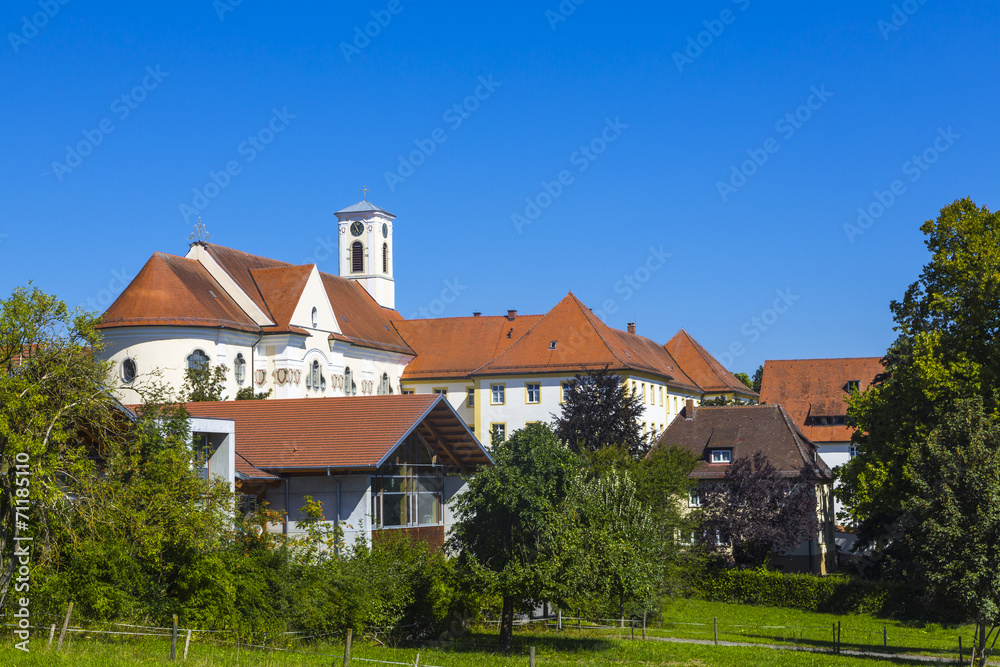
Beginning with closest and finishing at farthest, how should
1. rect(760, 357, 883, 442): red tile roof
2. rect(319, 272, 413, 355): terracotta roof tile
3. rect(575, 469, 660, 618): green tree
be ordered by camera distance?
rect(575, 469, 660, 618): green tree
rect(319, 272, 413, 355): terracotta roof tile
rect(760, 357, 883, 442): red tile roof

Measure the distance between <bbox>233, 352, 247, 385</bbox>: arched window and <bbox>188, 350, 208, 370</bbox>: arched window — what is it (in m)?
2.32

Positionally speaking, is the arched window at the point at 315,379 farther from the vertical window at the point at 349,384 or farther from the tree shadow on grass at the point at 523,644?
the tree shadow on grass at the point at 523,644

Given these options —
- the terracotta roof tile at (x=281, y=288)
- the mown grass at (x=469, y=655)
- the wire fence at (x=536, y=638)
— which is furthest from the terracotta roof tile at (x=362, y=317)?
the mown grass at (x=469, y=655)

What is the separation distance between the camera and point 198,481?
22.6 m

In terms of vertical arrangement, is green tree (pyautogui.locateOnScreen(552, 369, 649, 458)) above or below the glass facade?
above

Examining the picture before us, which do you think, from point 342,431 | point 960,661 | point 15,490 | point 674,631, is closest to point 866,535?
point 674,631

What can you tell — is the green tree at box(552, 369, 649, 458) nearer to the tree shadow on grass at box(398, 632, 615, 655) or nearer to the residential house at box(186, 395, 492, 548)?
the residential house at box(186, 395, 492, 548)

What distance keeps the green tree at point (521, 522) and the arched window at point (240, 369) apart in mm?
35927

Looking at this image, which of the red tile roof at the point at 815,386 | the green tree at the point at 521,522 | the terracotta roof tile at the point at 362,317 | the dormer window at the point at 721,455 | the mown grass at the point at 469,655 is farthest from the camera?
the red tile roof at the point at 815,386

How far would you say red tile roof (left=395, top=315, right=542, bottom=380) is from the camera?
74.6 meters

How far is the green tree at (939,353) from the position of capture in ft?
107

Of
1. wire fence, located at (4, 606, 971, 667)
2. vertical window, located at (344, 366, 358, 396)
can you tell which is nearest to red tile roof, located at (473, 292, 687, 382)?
vertical window, located at (344, 366, 358, 396)

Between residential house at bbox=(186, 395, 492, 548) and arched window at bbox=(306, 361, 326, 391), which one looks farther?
arched window at bbox=(306, 361, 326, 391)

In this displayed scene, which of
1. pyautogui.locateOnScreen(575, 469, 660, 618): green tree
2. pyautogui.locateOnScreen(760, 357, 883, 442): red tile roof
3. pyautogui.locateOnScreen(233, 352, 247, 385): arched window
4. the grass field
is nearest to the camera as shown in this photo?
the grass field
